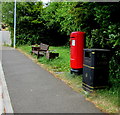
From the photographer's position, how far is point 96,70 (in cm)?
502

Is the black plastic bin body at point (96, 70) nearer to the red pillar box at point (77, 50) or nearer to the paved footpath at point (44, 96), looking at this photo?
the paved footpath at point (44, 96)

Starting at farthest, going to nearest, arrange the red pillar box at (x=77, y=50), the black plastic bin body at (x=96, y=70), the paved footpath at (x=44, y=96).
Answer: the red pillar box at (x=77, y=50) < the black plastic bin body at (x=96, y=70) < the paved footpath at (x=44, y=96)

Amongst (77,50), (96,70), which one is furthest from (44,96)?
(77,50)

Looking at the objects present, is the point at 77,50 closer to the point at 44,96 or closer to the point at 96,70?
the point at 96,70

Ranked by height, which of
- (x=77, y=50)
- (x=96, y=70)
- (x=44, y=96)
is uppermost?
(x=77, y=50)

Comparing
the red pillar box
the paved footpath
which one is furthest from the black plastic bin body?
the red pillar box

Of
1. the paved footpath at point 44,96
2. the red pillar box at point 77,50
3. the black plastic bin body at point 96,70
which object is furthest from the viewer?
the red pillar box at point 77,50

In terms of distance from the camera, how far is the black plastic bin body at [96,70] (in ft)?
16.4

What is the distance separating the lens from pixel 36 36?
2072 cm

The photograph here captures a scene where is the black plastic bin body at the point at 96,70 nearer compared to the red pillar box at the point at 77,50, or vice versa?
the black plastic bin body at the point at 96,70

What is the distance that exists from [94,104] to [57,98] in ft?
3.30

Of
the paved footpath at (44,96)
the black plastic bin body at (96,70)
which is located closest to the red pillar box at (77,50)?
the paved footpath at (44,96)

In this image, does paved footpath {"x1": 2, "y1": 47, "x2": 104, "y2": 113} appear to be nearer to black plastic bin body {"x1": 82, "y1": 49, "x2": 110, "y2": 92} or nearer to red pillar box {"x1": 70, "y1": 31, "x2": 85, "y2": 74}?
black plastic bin body {"x1": 82, "y1": 49, "x2": 110, "y2": 92}

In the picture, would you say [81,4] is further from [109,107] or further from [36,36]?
[36,36]
